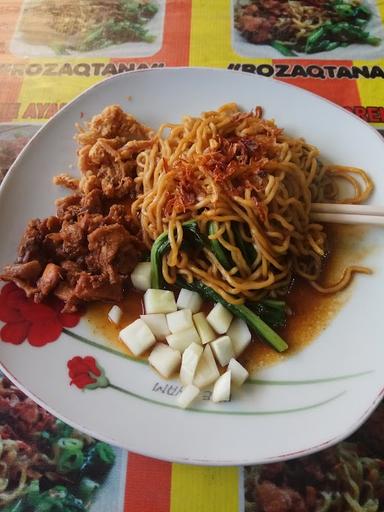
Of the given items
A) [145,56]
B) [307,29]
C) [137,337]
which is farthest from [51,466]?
[307,29]

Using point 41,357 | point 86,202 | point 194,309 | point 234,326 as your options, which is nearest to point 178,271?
point 194,309

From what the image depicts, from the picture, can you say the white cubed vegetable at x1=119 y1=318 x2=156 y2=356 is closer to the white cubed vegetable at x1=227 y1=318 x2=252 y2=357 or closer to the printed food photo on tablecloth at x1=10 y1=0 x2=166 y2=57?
the white cubed vegetable at x1=227 y1=318 x2=252 y2=357

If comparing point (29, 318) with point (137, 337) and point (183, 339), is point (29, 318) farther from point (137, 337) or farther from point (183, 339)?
point (183, 339)

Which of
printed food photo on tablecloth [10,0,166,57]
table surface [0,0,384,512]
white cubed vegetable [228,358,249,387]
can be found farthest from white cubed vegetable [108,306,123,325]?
printed food photo on tablecloth [10,0,166,57]

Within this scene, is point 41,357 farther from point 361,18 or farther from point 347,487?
point 361,18

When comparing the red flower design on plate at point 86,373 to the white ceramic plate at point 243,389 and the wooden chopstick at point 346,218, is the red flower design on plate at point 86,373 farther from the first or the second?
the wooden chopstick at point 346,218

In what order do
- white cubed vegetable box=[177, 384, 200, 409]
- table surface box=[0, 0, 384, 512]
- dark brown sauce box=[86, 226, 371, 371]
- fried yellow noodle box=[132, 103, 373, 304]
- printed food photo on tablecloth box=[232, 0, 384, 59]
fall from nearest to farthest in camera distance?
white cubed vegetable box=[177, 384, 200, 409] < dark brown sauce box=[86, 226, 371, 371] < fried yellow noodle box=[132, 103, 373, 304] < table surface box=[0, 0, 384, 512] < printed food photo on tablecloth box=[232, 0, 384, 59]
